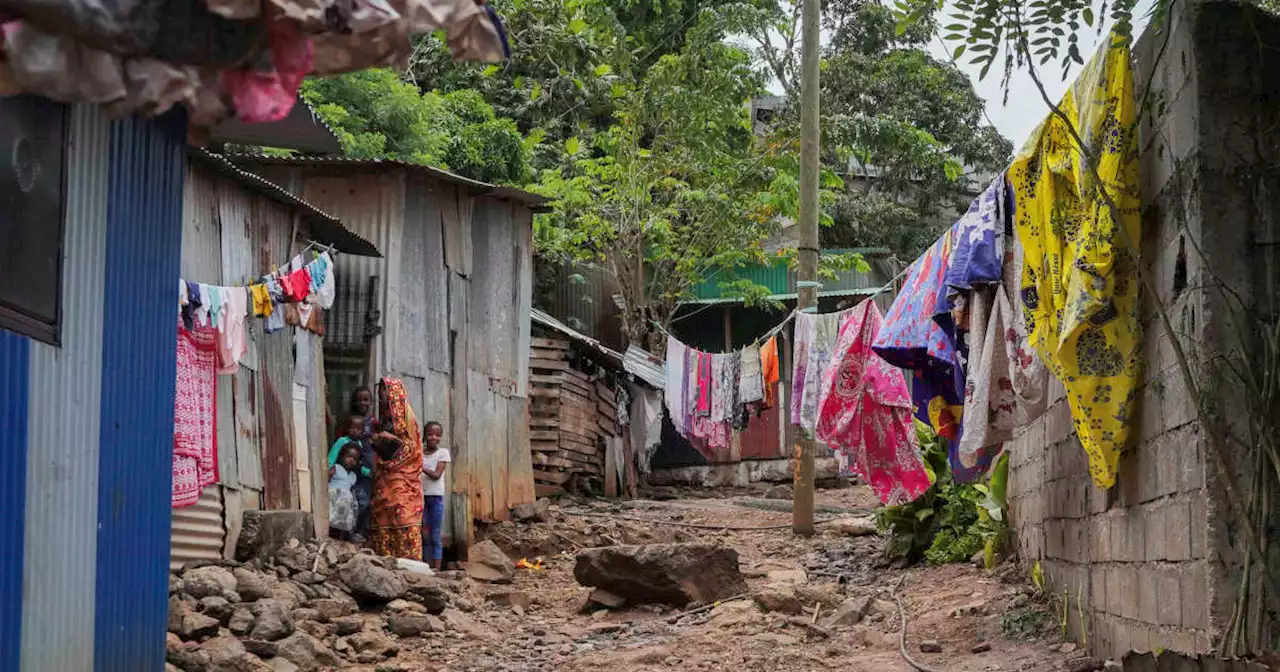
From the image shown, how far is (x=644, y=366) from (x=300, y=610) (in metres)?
12.6

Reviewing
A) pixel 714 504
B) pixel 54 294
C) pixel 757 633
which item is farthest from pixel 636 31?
pixel 54 294

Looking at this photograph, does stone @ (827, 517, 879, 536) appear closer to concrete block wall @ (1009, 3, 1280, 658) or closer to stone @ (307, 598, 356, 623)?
stone @ (307, 598, 356, 623)

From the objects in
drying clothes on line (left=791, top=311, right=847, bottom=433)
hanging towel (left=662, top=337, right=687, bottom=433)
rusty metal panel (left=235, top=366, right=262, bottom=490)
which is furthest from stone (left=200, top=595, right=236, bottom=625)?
hanging towel (left=662, top=337, right=687, bottom=433)

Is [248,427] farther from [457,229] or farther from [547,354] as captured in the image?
[547,354]

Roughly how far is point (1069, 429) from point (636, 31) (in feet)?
61.3

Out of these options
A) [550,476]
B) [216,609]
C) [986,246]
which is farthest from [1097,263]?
[550,476]

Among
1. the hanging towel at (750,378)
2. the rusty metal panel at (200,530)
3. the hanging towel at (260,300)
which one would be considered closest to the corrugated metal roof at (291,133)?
the hanging towel at (260,300)

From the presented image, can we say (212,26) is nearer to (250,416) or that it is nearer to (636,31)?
(250,416)

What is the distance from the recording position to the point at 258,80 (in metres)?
3.29

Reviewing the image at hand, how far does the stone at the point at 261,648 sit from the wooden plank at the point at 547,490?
10.6m

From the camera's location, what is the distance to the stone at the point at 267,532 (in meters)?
9.72

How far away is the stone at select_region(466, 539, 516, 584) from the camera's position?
1280cm

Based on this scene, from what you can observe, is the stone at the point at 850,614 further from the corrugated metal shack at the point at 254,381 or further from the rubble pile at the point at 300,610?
the corrugated metal shack at the point at 254,381

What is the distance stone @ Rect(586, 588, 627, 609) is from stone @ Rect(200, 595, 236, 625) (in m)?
3.36
